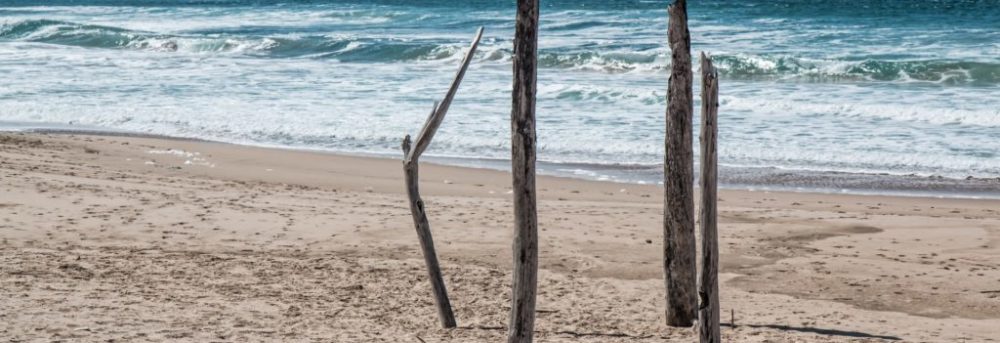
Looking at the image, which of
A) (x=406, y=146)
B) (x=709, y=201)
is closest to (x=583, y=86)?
(x=406, y=146)

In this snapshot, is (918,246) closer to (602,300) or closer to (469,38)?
(602,300)

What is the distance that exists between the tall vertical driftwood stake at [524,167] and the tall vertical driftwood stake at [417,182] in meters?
0.71

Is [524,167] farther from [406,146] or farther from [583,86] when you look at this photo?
[583,86]

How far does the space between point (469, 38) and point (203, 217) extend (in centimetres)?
1969

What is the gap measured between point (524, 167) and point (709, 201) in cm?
78

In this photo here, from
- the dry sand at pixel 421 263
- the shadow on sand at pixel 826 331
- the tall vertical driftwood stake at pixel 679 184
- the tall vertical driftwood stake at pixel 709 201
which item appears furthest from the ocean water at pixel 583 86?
the tall vertical driftwood stake at pixel 709 201

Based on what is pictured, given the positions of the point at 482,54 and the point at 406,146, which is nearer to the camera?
the point at 406,146

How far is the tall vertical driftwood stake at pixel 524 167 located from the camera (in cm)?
501

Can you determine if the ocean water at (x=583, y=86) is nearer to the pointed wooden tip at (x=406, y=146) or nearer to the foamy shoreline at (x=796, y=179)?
the foamy shoreline at (x=796, y=179)

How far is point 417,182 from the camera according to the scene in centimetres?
616

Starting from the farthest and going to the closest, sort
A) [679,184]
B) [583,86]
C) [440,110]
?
1. [583,86]
2. [679,184]
3. [440,110]

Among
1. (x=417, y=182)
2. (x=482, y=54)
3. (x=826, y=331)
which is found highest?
(x=417, y=182)

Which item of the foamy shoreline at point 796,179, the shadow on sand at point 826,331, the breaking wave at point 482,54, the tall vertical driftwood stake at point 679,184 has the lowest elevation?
the breaking wave at point 482,54

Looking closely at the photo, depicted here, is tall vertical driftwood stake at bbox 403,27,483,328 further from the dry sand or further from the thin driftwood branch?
the dry sand
